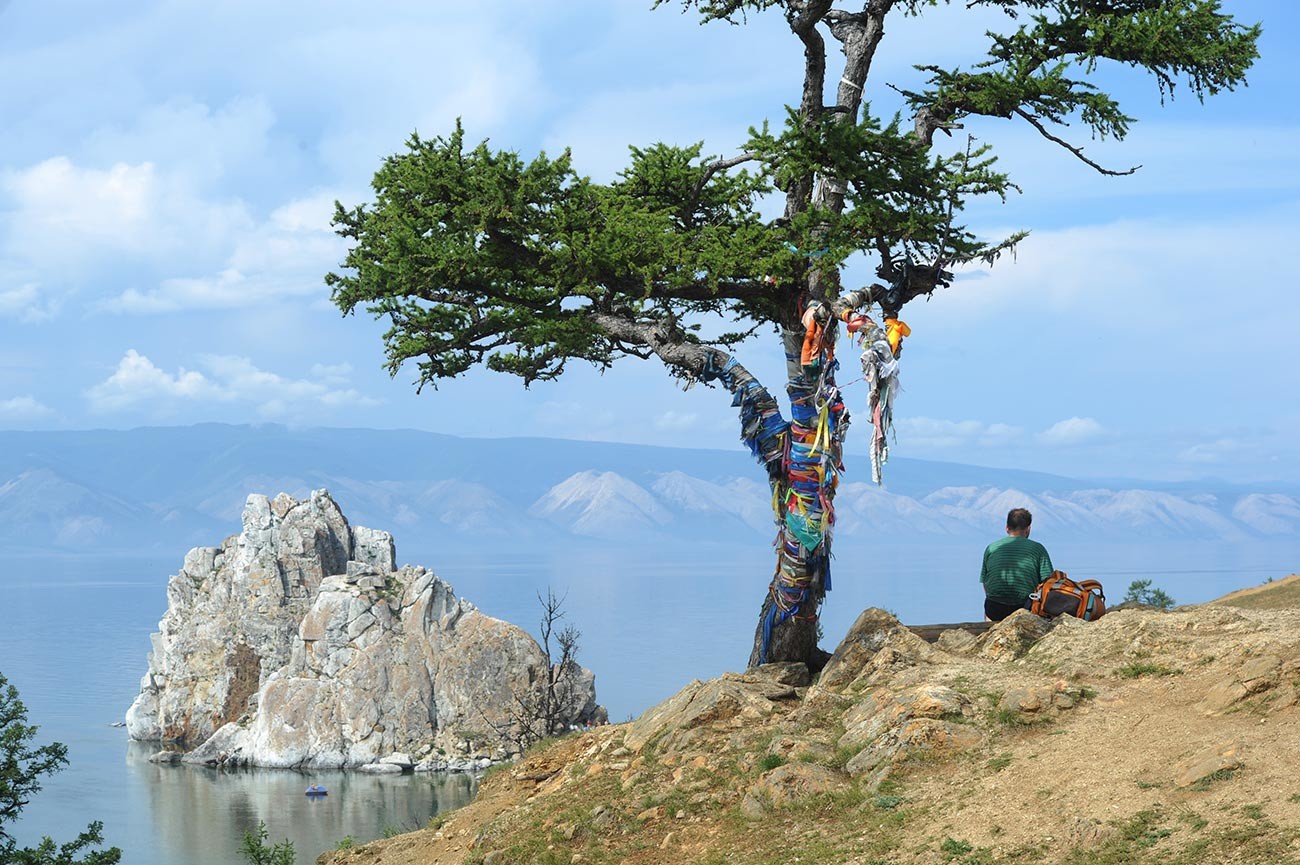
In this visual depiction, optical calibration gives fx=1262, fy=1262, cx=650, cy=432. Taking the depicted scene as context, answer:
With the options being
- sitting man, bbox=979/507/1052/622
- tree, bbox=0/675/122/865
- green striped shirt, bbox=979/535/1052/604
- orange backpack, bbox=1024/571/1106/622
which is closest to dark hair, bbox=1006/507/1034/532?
sitting man, bbox=979/507/1052/622

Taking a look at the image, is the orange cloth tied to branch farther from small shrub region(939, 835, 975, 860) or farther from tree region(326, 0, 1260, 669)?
small shrub region(939, 835, 975, 860)

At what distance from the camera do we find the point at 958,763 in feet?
45.1

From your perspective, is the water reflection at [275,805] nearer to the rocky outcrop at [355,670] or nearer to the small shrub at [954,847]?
the rocky outcrop at [355,670]

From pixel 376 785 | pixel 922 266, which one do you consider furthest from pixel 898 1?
pixel 376 785

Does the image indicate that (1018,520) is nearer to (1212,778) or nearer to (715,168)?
(1212,778)

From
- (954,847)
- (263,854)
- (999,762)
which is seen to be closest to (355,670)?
(263,854)

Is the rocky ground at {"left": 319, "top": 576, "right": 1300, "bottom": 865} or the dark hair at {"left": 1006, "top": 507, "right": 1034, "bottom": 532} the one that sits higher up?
the dark hair at {"left": 1006, "top": 507, "right": 1034, "bottom": 532}

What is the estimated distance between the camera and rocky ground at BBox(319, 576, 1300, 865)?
11.9 meters

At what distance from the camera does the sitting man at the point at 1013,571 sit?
18172 mm

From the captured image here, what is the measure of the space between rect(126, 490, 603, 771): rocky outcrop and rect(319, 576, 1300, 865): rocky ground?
3870 inches

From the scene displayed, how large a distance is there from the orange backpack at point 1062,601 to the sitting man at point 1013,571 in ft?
0.50

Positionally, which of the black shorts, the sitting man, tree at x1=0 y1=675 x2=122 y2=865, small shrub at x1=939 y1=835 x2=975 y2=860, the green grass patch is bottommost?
tree at x1=0 y1=675 x2=122 y2=865

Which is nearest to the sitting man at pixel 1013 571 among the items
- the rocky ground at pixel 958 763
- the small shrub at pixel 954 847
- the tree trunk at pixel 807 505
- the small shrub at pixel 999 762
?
the rocky ground at pixel 958 763

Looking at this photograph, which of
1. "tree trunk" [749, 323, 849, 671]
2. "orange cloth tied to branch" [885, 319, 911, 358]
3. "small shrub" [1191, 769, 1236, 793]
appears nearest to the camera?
"small shrub" [1191, 769, 1236, 793]
